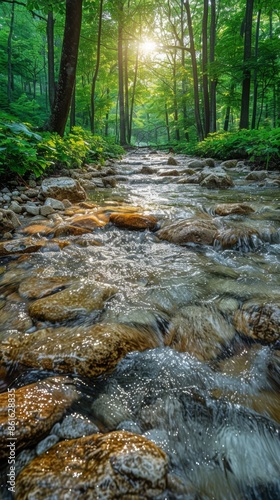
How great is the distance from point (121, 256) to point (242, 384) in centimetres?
185

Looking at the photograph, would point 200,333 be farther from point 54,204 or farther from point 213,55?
point 213,55

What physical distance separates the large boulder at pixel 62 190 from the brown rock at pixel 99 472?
421cm

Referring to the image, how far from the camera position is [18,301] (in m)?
2.11

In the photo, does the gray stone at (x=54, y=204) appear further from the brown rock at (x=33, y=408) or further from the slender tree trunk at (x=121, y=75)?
the slender tree trunk at (x=121, y=75)

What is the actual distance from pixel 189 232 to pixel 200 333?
5.68 ft

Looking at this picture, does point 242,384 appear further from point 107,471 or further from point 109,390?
point 107,471

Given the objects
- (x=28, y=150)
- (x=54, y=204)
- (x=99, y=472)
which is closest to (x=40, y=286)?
(x=99, y=472)

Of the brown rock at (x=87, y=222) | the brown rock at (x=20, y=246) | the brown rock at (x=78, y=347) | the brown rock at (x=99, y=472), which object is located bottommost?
the brown rock at (x=99, y=472)

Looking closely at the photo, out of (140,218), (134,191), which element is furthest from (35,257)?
(134,191)

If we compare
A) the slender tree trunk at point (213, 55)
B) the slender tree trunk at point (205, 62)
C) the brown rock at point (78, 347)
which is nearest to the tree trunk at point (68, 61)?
the brown rock at point (78, 347)

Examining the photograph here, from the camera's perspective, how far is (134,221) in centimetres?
378

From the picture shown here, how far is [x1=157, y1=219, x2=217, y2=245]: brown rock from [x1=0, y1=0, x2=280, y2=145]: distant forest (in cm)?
476

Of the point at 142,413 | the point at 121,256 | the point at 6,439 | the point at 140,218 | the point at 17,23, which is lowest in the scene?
the point at 142,413

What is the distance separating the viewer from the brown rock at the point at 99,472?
0.92 m
